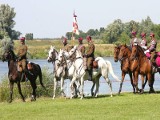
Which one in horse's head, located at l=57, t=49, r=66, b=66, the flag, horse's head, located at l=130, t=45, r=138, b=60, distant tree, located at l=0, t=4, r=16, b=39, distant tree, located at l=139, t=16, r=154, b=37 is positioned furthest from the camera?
distant tree, located at l=139, t=16, r=154, b=37

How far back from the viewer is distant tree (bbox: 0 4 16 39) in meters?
80.4

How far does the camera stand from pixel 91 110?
18.1 m

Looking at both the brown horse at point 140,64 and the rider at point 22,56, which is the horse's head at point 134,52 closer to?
the brown horse at point 140,64

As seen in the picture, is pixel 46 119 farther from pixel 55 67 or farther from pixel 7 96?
pixel 7 96

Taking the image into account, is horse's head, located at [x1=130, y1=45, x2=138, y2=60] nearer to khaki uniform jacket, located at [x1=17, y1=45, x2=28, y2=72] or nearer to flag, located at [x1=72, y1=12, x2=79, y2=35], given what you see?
flag, located at [x1=72, y1=12, x2=79, y2=35]

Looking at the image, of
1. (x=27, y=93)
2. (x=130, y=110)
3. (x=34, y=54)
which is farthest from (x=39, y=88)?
(x=34, y=54)

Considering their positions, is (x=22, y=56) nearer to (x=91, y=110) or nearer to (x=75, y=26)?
(x=75, y=26)

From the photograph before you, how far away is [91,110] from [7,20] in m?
66.0

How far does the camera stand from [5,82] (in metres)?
26.6

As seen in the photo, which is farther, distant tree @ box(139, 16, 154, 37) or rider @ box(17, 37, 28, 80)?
distant tree @ box(139, 16, 154, 37)

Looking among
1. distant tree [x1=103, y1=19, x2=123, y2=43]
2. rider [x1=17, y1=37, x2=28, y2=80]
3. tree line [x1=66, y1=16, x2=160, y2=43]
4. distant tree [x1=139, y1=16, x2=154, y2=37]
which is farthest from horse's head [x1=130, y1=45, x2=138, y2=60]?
distant tree [x1=139, y1=16, x2=154, y2=37]

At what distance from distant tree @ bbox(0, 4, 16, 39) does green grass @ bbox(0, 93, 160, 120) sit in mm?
59952

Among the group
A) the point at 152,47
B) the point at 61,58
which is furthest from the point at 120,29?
the point at 61,58

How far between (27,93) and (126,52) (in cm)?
611
